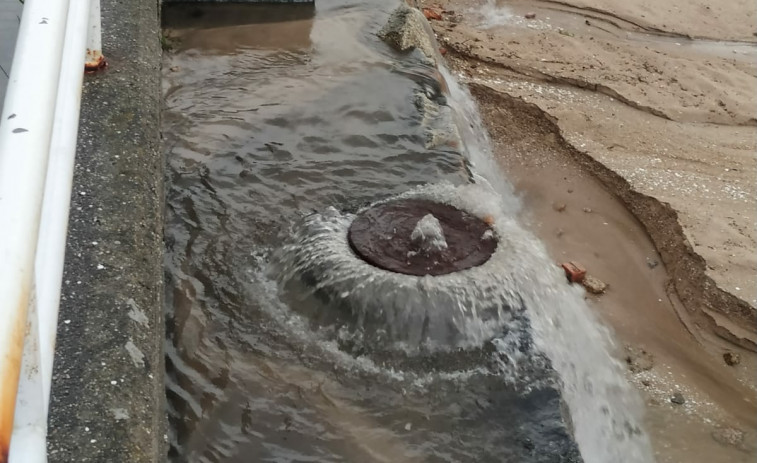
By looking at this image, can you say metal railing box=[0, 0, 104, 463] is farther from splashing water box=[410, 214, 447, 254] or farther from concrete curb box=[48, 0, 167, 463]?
splashing water box=[410, 214, 447, 254]

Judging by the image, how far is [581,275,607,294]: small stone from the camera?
4.42 m

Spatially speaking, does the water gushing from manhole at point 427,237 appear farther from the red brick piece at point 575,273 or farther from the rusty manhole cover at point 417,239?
the red brick piece at point 575,273

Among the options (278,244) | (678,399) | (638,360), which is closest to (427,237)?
(278,244)

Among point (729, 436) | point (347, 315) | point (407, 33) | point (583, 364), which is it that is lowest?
point (729, 436)

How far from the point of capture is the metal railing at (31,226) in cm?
108

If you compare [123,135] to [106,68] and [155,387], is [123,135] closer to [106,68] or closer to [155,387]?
[106,68]

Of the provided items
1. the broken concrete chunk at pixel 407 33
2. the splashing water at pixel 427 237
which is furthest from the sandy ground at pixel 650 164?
the splashing water at pixel 427 237

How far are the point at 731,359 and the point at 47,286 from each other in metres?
3.70

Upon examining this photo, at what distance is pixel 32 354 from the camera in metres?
1.39

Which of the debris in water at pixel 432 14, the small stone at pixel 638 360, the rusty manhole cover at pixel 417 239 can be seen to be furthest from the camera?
the debris in water at pixel 432 14

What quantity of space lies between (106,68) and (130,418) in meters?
2.16

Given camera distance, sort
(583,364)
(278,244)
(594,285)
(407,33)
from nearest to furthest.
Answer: (583,364), (278,244), (594,285), (407,33)

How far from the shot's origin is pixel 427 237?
3.81 metres

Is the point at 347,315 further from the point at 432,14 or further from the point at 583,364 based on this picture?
the point at 432,14
